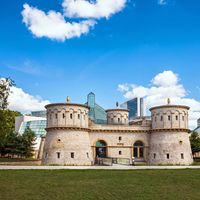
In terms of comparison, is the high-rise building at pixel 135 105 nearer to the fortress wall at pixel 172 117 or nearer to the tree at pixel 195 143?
the tree at pixel 195 143

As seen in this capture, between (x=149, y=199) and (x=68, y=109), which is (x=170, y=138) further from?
(x=149, y=199)

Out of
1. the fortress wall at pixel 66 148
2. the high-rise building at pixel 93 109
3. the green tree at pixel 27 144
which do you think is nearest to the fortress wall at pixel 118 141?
the fortress wall at pixel 66 148

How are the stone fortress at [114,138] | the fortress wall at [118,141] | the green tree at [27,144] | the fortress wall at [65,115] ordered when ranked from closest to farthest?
the stone fortress at [114,138]
the fortress wall at [65,115]
the fortress wall at [118,141]
the green tree at [27,144]

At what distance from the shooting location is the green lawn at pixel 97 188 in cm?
1853

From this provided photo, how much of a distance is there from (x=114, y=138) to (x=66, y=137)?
8.28 meters

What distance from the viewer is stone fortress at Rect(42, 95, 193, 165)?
50.4m

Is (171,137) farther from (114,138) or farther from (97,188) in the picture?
(97,188)

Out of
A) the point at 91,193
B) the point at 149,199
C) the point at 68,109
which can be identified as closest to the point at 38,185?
the point at 91,193

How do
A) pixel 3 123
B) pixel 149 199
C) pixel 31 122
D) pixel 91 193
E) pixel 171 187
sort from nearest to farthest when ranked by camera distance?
1. pixel 149 199
2. pixel 91 193
3. pixel 171 187
4. pixel 3 123
5. pixel 31 122

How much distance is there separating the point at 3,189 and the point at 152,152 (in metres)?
37.2

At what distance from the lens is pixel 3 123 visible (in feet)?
115

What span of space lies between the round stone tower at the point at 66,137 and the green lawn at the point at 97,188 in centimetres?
2395

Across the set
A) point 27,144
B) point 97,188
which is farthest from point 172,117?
point 97,188

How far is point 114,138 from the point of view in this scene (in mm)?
55188
